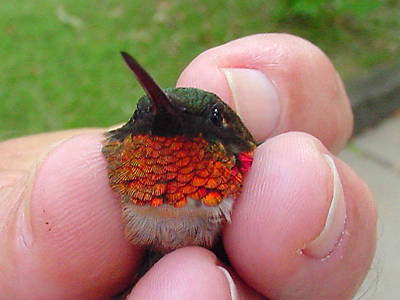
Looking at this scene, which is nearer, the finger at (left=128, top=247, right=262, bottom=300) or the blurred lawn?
the finger at (left=128, top=247, right=262, bottom=300)

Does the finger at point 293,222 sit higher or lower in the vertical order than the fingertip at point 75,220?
lower

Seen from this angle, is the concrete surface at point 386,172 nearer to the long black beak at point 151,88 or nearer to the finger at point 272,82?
the finger at point 272,82

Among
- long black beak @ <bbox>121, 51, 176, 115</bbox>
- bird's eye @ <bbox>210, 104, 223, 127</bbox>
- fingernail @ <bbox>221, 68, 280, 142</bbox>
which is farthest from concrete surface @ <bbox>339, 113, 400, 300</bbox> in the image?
long black beak @ <bbox>121, 51, 176, 115</bbox>

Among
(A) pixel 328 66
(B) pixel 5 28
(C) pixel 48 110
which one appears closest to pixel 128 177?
(A) pixel 328 66

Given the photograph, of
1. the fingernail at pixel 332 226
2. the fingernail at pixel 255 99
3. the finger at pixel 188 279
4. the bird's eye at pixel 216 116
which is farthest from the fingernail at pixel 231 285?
the fingernail at pixel 255 99

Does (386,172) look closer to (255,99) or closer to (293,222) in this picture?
(255,99)

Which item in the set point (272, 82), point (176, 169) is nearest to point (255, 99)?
point (272, 82)

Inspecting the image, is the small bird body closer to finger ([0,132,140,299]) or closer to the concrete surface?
finger ([0,132,140,299])
